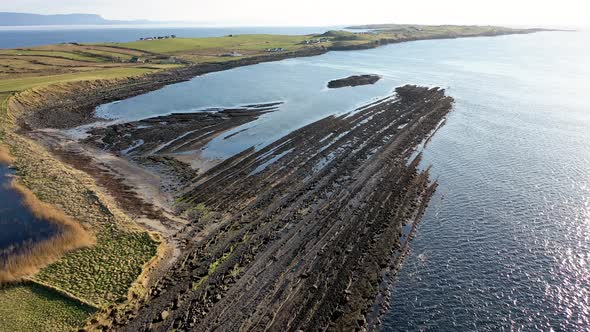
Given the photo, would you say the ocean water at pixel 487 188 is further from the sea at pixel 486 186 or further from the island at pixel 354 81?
the island at pixel 354 81

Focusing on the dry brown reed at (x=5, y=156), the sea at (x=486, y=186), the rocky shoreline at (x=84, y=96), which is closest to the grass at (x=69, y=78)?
the rocky shoreline at (x=84, y=96)

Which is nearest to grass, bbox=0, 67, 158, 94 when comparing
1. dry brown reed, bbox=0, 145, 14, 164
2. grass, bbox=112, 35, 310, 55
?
dry brown reed, bbox=0, 145, 14, 164

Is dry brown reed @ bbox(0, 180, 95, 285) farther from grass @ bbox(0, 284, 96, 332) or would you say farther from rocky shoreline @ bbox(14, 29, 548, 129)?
rocky shoreline @ bbox(14, 29, 548, 129)

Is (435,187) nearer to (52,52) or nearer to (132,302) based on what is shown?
(132,302)

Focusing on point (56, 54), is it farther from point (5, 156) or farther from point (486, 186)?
point (486, 186)

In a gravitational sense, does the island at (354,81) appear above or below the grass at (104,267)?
above

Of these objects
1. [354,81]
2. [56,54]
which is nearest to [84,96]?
[56,54]
